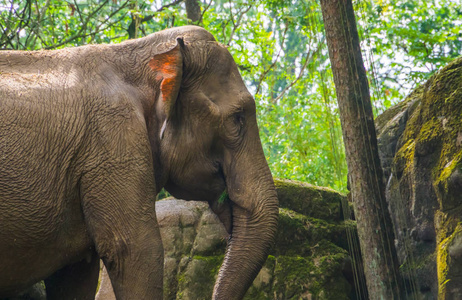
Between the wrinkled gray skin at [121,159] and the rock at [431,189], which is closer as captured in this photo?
the wrinkled gray skin at [121,159]

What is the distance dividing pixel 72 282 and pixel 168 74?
154 centimetres

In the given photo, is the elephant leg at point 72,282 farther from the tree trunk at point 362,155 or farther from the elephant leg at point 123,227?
the tree trunk at point 362,155

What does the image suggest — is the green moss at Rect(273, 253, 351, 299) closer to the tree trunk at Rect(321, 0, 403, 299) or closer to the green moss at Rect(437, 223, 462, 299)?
the tree trunk at Rect(321, 0, 403, 299)

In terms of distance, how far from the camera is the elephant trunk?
405 cm

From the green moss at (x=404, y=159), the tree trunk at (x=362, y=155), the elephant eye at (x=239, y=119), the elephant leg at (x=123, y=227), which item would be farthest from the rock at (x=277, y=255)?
the elephant leg at (x=123, y=227)

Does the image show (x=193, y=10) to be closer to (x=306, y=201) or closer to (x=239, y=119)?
(x=306, y=201)

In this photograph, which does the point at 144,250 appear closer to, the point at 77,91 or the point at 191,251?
the point at 77,91

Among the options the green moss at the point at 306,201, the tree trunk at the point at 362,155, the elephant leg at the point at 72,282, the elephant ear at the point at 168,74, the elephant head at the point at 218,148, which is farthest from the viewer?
the green moss at the point at 306,201

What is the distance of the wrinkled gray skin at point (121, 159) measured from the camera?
3.48 metres

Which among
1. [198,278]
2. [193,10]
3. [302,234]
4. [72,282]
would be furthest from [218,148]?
[193,10]

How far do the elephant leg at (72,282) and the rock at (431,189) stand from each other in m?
2.65

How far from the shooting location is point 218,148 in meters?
4.27

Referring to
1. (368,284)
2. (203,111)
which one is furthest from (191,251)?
(203,111)

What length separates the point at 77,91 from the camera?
369cm
